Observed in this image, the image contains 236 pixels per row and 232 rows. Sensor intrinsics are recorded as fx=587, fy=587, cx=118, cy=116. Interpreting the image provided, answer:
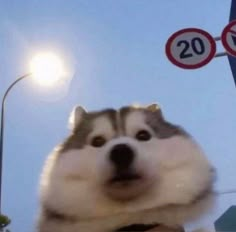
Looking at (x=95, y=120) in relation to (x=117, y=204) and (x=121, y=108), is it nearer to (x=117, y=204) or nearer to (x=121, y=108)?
(x=121, y=108)

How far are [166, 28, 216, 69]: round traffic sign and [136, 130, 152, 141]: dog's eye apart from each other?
94.3 inches

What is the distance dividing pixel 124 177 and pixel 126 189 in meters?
0.06

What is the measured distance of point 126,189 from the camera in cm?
303

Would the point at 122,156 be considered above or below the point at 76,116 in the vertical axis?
below

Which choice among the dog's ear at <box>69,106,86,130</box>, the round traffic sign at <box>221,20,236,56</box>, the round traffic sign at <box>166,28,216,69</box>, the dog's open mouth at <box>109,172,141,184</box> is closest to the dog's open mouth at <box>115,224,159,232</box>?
the dog's open mouth at <box>109,172,141,184</box>

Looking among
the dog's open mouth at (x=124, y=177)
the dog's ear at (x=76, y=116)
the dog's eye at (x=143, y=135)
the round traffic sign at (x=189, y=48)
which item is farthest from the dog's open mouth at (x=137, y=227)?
the round traffic sign at (x=189, y=48)

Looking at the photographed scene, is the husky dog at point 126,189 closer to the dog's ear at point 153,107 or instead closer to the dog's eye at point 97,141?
the dog's eye at point 97,141

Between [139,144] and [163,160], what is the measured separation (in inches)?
6.0

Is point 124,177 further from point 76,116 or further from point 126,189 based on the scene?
point 76,116

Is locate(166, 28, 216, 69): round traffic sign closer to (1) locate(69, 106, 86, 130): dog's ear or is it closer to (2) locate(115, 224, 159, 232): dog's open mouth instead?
(1) locate(69, 106, 86, 130): dog's ear

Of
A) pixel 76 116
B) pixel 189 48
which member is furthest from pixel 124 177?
pixel 189 48

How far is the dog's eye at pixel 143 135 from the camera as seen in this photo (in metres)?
3.16

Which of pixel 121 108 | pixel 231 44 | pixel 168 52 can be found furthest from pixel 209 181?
pixel 231 44

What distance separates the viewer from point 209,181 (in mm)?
3064
